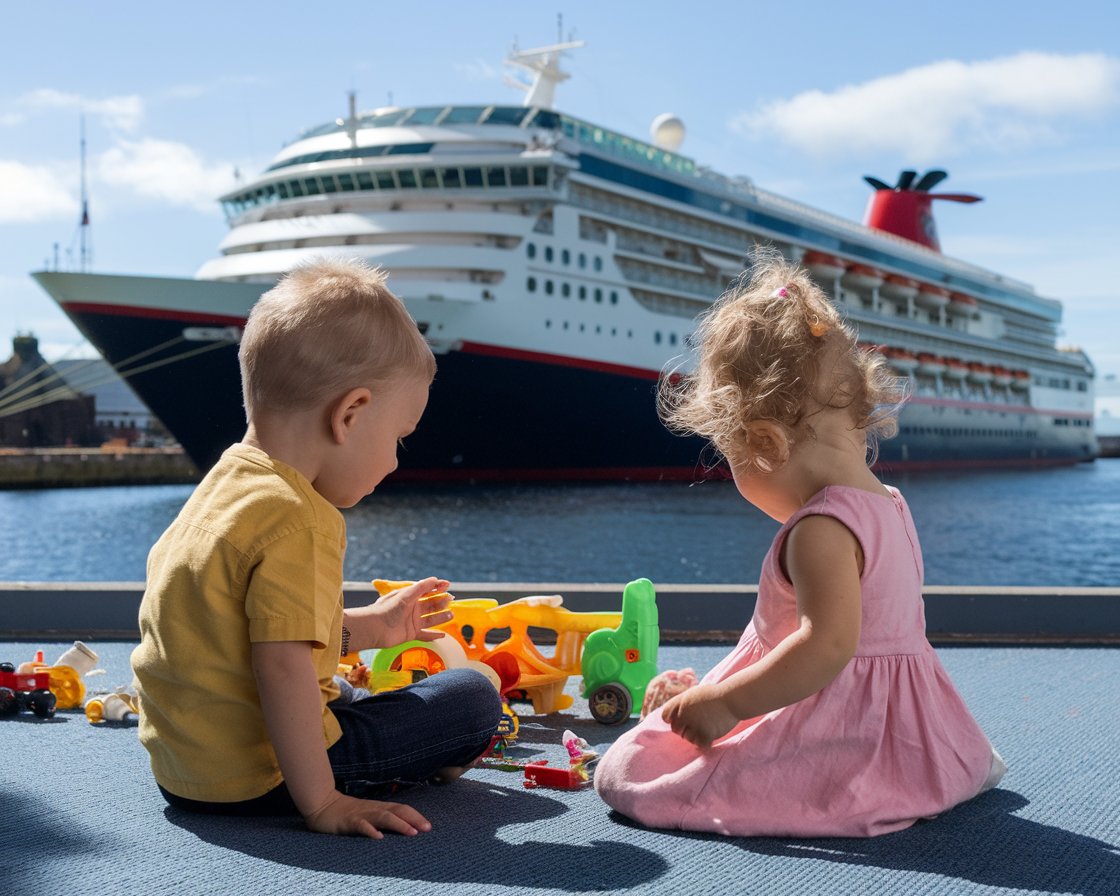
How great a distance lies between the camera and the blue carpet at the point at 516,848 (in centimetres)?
123

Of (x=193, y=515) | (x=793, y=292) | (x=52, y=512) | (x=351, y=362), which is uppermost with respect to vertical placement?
(x=793, y=292)

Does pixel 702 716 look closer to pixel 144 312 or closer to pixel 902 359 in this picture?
pixel 144 312

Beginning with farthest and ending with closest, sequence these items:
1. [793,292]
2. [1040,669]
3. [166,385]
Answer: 1. [166,385]
2. [1040,669]
3. [793,292]

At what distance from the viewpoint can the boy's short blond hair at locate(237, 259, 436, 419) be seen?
4.48 ft

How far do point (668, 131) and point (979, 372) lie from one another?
11.8m

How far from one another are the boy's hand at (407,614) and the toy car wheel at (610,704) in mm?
472

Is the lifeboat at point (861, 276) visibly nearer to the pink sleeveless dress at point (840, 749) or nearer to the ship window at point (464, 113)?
the ship window at point (464, 113)

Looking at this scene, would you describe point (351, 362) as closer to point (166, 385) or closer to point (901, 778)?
point (901, 778)

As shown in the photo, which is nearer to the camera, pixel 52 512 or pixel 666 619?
pixel 666 619

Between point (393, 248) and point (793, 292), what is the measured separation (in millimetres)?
16743

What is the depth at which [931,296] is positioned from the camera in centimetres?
2858

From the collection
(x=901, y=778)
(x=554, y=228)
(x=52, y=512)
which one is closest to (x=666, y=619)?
(x=901, y=778)

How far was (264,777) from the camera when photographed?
4.65 feet

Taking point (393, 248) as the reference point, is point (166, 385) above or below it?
below
